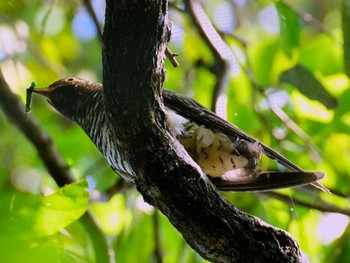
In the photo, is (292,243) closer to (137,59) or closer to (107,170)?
(137,59)

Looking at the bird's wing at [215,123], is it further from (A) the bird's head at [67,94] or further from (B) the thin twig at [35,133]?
(B) the thin twig at [35,133]

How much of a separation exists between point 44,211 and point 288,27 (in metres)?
1.08

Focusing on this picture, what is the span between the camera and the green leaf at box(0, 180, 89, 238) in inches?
65.8

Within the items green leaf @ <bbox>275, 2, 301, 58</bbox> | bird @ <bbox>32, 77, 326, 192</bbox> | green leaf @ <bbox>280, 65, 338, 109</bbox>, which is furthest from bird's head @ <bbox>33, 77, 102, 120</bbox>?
green leaf @ <bbox>280, 65, 338, 109</bbox>

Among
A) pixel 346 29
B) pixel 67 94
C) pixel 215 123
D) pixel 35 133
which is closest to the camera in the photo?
pixel 215 123

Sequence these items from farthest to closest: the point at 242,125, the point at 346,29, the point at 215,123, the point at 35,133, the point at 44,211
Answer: the point at 242,125 → the point at 346,29 → the point at 35,133 → the point at 215,123 → the point at 44,211

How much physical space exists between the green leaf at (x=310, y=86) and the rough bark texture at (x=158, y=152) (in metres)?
1.05

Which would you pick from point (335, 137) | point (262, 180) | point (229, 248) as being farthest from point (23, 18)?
point (229, 248)

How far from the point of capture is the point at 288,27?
2.47 meters

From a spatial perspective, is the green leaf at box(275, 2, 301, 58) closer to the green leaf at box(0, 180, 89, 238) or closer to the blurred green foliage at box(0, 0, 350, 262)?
the blurred green foliage at box(0, 0, 350, 262)

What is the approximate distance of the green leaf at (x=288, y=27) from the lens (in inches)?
96.7

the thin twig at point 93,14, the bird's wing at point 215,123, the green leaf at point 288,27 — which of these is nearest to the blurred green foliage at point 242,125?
the green leaf at point 288,27

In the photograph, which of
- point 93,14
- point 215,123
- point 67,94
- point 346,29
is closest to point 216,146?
point 215,123

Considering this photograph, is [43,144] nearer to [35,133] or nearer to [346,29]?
[35,133]
